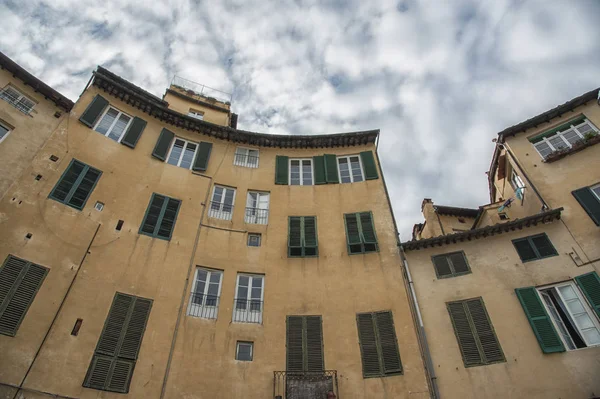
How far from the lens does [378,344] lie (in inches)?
613

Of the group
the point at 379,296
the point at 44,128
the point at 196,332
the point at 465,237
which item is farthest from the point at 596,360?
the point at 44,128

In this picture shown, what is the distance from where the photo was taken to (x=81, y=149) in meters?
17.8

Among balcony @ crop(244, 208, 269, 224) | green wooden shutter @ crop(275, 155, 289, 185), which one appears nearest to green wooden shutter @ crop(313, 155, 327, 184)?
green wooden shutter @ crop(275, 155, 289, 185)

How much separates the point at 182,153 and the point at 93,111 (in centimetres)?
469

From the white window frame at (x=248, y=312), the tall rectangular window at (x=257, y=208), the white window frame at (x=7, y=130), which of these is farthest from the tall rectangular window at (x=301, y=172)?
the white window frame at (x=7, y=130)

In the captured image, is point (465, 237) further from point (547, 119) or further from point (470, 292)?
point (547, 119)

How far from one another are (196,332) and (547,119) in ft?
69.1

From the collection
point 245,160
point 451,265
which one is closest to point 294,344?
point 451,265

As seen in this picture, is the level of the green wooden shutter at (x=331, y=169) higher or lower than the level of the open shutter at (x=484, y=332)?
higher

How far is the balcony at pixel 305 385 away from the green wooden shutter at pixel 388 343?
2090mm

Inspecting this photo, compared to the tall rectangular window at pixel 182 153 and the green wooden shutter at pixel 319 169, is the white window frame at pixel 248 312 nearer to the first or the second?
the green wooden shutter at pixel 319 169

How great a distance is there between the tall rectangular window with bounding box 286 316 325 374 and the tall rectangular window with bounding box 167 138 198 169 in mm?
10032

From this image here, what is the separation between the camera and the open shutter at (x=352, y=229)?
18827 mm

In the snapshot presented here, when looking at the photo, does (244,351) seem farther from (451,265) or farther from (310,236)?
(451,265)
